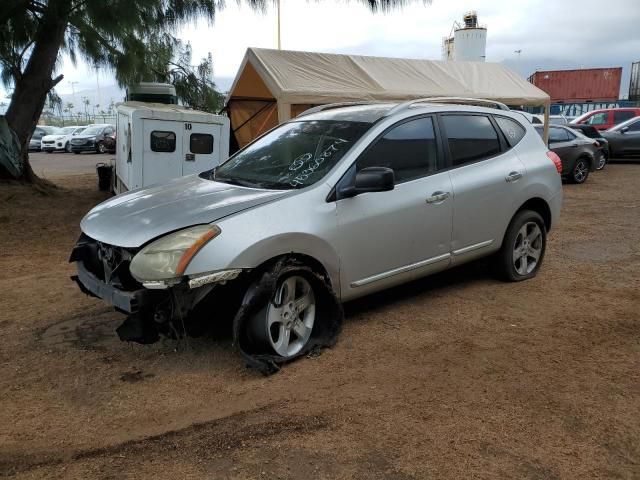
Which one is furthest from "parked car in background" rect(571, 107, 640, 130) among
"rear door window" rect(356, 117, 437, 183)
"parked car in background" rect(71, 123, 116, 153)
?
"parked car in background" rect(71, 123, 116, 153)

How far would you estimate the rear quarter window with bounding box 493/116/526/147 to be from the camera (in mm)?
5324

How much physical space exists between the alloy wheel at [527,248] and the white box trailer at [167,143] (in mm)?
6057

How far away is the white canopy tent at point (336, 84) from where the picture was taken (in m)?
11.6

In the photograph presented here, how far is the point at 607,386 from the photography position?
3.43 meters

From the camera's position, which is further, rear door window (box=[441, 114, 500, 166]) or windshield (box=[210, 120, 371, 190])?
rear door window (box=[441, 114, 500, 166])

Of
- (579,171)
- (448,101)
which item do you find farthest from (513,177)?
(579,171)

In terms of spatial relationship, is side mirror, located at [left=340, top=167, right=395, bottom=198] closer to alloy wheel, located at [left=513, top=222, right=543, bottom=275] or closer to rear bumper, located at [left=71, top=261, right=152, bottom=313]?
rear bumper, located at [left=71, top=261, right=152, bottom=313]

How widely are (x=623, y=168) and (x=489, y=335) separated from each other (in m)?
15.6

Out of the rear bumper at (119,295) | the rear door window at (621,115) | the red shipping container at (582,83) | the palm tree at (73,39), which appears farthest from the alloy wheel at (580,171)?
the red shipping container at (582,83)

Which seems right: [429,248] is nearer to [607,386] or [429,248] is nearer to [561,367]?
[561,367]

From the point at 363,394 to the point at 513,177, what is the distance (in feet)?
9.03

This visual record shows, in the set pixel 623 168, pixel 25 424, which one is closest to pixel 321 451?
pixel 25 424

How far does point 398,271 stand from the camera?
436 centimetres

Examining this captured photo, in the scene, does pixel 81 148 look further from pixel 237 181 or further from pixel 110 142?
pixel 237 181
